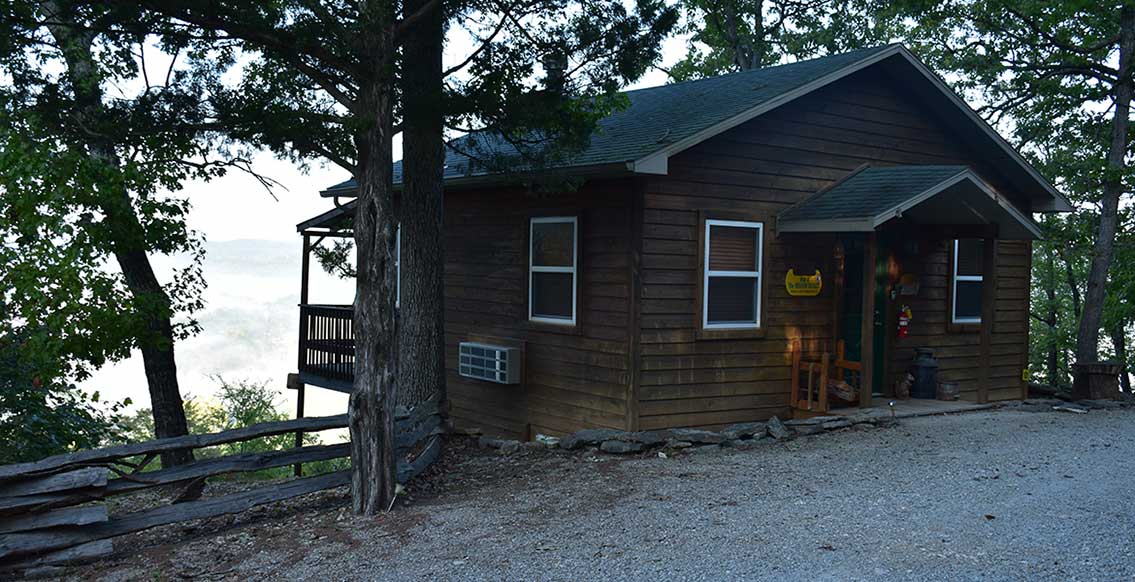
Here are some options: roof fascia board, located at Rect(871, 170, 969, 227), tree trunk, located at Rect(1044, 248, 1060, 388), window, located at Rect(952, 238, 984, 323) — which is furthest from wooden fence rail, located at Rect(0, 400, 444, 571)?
tree trunk, located at Rect(1044, 248, 1060, 388)

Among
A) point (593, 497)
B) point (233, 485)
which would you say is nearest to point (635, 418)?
point (593, 497)

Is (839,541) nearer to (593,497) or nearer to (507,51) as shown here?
(593,497)

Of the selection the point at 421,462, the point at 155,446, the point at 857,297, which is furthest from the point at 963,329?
the point at 155,446

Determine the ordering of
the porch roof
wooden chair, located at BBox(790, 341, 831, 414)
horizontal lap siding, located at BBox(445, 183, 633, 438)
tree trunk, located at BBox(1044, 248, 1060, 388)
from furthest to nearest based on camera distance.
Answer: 1. tree trunk, located at BBox(1044, 248, 1060, 388)
2. wooden chair, located at BBox(790, 341, 831, 414)
3. horizontal lap siding, located at BBox(445, 183, 633, 438)
4. the porch roof

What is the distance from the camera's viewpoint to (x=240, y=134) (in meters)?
8.67

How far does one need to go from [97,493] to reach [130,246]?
178 inches

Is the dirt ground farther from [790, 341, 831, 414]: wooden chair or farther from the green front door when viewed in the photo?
the green front door

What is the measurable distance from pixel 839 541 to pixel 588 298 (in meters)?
5.20

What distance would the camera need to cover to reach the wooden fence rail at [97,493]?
6.61m

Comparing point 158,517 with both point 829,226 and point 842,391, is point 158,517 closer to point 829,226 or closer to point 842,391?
point 829,226

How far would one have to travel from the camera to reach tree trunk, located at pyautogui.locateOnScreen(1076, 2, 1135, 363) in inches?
603

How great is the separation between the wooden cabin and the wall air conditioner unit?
1.1 inches

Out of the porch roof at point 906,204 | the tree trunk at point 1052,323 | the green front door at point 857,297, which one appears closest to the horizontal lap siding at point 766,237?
the porch roof at point 906,204

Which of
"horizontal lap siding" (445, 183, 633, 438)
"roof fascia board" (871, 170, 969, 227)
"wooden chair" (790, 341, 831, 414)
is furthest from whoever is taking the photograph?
"wooden chair" (790, 341, 831, 414)
